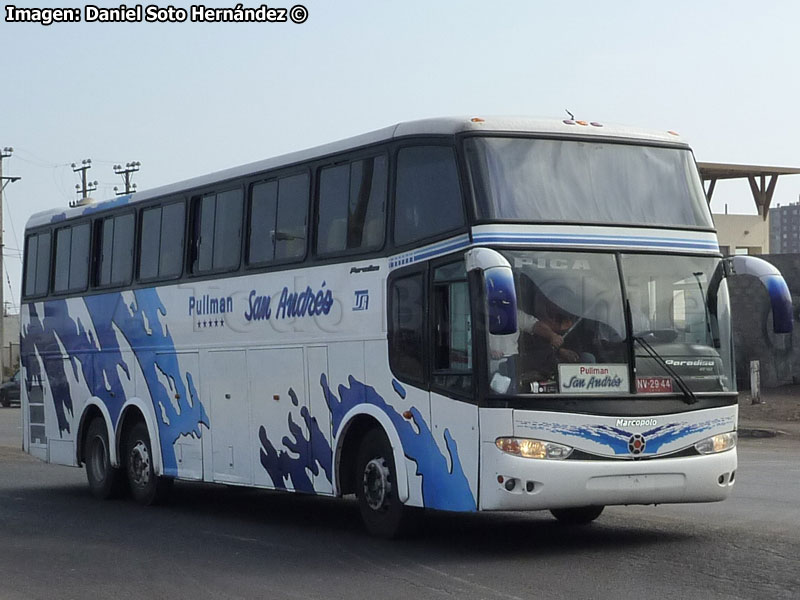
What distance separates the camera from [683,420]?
11391 millimetres

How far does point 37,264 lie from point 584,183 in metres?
10.6

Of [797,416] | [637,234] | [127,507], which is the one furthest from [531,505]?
[797,416]

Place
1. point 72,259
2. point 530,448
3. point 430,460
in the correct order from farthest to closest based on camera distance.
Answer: point 72,259 → point 430,460 → point 530,448

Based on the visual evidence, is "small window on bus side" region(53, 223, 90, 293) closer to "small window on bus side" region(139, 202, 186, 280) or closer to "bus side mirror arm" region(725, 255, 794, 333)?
"small window on bus side" region(139, 202, 186, 280)

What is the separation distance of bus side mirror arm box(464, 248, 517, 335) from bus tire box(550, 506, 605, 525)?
10.5 feet

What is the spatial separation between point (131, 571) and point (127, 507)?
589 centimetres

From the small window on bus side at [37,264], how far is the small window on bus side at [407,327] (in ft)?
28.8

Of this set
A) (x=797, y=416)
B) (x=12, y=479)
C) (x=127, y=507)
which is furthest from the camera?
(x=797, y=416)

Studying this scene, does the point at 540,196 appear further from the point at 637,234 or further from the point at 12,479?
the point at 12,479

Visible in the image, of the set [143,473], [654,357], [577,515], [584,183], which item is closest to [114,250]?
[143,473]

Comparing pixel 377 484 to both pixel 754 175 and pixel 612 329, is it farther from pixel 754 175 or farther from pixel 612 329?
pixel 754 175

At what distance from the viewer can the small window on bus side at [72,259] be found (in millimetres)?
18656

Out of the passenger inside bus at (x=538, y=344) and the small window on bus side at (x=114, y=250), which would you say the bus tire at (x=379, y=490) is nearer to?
the passenger inside bus at (x=538, y=344)

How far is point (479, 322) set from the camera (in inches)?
435
